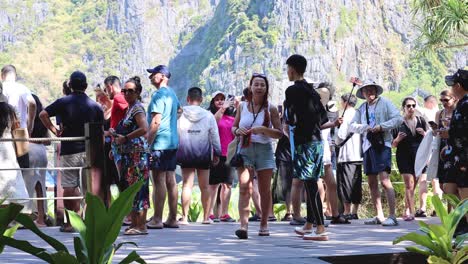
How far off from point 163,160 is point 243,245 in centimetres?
228

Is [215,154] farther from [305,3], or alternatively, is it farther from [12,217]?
[305,3]

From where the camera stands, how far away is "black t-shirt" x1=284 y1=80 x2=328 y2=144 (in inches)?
352

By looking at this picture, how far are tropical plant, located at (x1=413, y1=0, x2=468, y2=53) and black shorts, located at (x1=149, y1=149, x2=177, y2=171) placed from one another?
17348 mm

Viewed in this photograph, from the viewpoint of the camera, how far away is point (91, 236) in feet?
18.0

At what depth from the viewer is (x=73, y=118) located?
9836 mm

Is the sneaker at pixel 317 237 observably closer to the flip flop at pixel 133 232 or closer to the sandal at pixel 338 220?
the flip flop at pixel 133 232

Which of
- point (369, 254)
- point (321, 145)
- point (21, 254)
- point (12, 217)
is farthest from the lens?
point (321, 145)

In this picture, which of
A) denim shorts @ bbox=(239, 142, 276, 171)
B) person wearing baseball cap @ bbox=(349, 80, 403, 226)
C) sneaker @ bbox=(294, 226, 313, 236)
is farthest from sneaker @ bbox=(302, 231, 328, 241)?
person wearing baseball cap @ bbox=(349, 80, 403, 226)

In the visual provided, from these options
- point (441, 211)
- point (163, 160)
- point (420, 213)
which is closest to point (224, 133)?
point (163, 160)

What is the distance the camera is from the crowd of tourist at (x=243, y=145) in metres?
8.97

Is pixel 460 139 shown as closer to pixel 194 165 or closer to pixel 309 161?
pixel 309 161

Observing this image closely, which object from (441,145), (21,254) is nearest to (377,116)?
(441,145)

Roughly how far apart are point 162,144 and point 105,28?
187073 mm

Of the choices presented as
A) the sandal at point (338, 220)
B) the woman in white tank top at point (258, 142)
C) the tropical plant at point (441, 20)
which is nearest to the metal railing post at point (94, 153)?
the woman in white tank top at point (258, 142)
